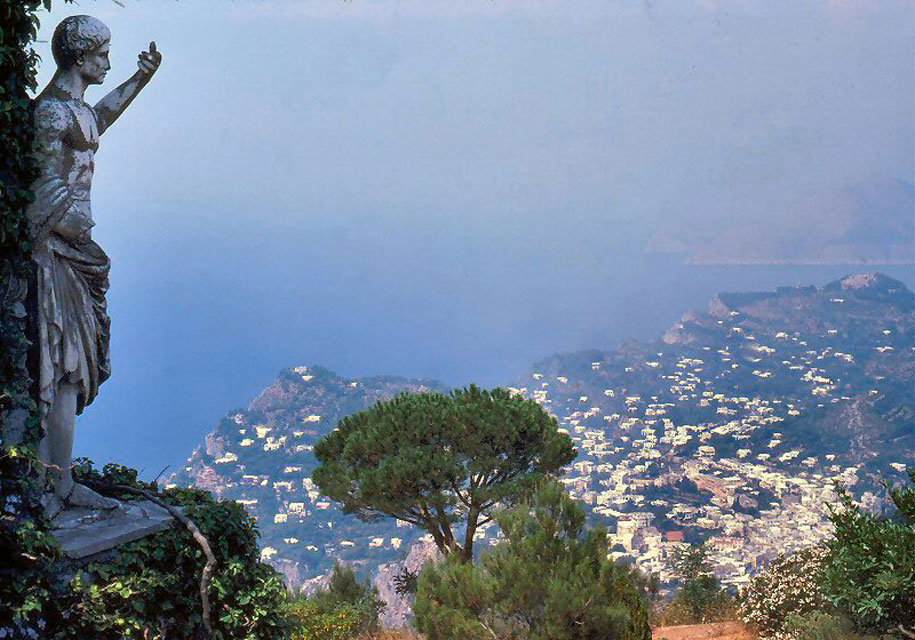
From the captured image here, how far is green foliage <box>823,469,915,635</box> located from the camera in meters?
7.86

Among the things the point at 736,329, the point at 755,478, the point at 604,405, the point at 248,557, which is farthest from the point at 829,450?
the point at 248,557

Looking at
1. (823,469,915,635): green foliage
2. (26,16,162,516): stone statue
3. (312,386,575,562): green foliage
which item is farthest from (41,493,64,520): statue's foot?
(312,386,575,562): green foliage

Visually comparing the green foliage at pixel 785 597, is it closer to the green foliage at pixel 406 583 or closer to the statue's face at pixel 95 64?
the green foliage at pixel 406 583

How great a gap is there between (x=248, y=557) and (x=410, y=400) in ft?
24.5

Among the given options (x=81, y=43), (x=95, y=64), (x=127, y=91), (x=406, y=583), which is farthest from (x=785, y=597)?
(x=81, y=43)

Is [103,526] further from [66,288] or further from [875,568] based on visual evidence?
[875,568]

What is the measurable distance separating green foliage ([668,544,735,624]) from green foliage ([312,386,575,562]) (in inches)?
177

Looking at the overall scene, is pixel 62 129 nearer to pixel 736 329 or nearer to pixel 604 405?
pixel 604 405

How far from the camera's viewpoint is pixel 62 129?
550 centimetres

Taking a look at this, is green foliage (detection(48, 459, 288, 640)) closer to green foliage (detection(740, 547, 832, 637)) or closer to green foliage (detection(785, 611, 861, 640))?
green foliage (detection(785, 611, 861, 640))

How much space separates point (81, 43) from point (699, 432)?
42.5 metres

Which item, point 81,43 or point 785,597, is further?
point 785,597

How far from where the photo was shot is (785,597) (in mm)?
12812

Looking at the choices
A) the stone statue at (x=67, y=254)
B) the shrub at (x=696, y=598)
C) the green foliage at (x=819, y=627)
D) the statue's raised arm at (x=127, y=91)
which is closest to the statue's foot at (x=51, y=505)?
the stone statue at (x=67, y=254)
